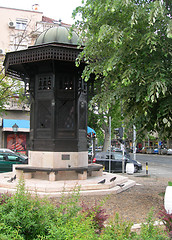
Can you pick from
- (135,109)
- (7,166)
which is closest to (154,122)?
(135,109)

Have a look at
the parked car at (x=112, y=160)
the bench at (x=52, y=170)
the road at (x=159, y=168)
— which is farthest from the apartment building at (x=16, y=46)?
the bench at (x=52, y=170)

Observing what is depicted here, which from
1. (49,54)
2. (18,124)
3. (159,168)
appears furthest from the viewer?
(18,124)

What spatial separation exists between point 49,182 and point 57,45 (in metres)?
5.03

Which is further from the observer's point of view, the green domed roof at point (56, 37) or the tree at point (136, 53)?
the green domed roof at point (56, 37)

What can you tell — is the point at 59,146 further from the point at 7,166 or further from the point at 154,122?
the point at 7,166

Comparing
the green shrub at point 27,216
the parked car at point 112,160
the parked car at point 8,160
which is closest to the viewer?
the green shrub at point 27,216

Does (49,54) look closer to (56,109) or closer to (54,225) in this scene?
(56,109)

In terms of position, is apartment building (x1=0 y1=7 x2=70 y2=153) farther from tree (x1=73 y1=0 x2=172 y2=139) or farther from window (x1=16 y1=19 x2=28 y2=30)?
tree (x1=73 y1=0 x2=172 y2=139)

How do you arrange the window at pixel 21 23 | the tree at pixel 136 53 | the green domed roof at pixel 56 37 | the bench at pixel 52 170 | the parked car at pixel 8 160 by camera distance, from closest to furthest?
the tree at pixel 136 53, the bench at pixel 52 170, the green domed roof at pixel 56 37, the parked car at pixel 8 160, the window at pixel 21 23

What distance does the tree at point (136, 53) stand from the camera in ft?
23.4

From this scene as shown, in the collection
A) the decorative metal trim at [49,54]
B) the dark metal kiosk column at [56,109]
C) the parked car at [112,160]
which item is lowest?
the parked car at [112,160]

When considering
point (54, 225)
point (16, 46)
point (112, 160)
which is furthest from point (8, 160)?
point (16, 46)

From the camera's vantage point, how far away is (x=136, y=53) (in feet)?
24.6

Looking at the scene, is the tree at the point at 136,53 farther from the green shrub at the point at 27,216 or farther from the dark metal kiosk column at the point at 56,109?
the green shrub at the point at 27,216
